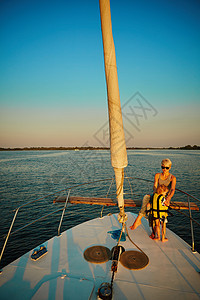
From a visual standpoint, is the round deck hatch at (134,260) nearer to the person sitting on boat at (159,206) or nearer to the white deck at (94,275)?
the white deck at (94,275)

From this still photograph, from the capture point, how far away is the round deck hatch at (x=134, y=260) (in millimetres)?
3721

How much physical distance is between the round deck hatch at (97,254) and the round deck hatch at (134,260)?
16.3 inches

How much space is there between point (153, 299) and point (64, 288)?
5.44 feet

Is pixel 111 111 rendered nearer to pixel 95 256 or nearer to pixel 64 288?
pixel 64 288

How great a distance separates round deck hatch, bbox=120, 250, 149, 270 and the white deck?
112 millimetres

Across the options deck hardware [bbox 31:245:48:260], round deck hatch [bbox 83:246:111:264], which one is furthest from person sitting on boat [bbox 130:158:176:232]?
deck hardware [bbox 31:245:48:260]

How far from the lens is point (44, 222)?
12555 mm

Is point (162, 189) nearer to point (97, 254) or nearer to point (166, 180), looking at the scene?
point (166, 180)

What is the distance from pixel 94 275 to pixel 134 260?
1.11 meters

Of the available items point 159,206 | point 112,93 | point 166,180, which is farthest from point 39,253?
point 112,93

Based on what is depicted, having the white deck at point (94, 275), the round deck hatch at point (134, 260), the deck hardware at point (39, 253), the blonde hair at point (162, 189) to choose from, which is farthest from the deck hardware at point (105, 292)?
the blonde hair at point (162, 189)

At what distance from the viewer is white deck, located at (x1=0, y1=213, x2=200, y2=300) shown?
2918 mm

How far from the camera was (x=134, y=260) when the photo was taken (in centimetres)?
394

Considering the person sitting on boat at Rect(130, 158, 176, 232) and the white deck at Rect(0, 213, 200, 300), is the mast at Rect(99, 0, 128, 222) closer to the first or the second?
the person sitting on boat at Rect(130, 158, 176, 232)
